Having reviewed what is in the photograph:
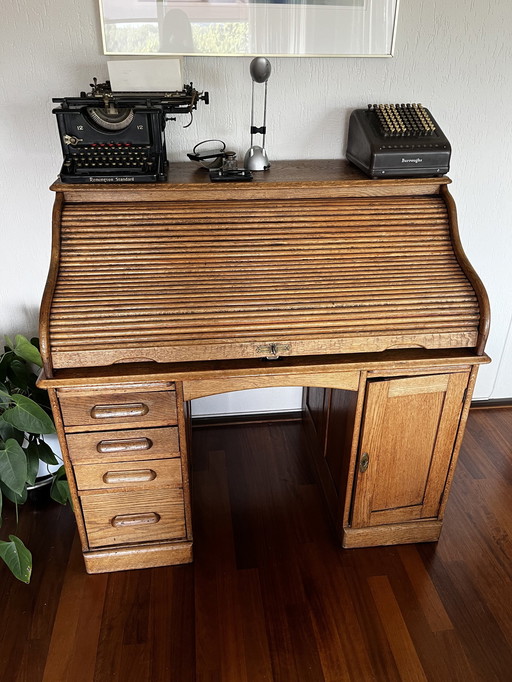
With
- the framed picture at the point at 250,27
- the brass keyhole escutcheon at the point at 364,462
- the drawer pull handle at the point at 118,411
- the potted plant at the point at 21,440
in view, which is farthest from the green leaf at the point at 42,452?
the framed picture at the point at 250,27

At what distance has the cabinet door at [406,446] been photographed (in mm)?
1814

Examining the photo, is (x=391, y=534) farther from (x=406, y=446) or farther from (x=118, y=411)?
(x=118, y=411)

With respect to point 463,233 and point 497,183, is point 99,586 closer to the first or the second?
point 463,233

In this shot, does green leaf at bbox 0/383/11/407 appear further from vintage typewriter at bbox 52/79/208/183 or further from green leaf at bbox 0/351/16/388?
vintage typewriter at bbox 52/79/208/183

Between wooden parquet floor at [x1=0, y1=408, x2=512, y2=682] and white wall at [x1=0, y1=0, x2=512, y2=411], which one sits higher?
white wall at [x1=0, y1=0, x2=512, y2=411]

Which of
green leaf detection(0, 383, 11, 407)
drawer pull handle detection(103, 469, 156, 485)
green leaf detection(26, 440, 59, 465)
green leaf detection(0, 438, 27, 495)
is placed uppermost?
green leaf detection(0, 383, 11, 407)

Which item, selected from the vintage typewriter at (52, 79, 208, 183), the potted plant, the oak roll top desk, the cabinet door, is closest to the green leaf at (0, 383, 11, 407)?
the potted plant

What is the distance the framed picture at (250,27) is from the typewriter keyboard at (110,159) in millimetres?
422

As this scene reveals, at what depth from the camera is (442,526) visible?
2230 mm

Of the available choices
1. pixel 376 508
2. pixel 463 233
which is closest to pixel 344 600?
pixel 376 508

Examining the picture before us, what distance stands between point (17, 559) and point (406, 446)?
134cm

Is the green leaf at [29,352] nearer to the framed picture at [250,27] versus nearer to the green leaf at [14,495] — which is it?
the green leaf at [14,495]

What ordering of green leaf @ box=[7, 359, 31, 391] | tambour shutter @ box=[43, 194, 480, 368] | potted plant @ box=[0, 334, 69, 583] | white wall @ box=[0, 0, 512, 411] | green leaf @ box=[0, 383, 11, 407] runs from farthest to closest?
1. green leaf @ box=[7, 359, 31, 391]
2. white wall @ box=[0, 0, 512, 411]
3. green leaf @ box=[0, 383, 11, 407]
4. potted plant @ box=[0, 334, 69, 583]
5. tambour shutter @ box=[43, 194, 480, 368]

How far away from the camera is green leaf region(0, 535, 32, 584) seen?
5.75 ft
